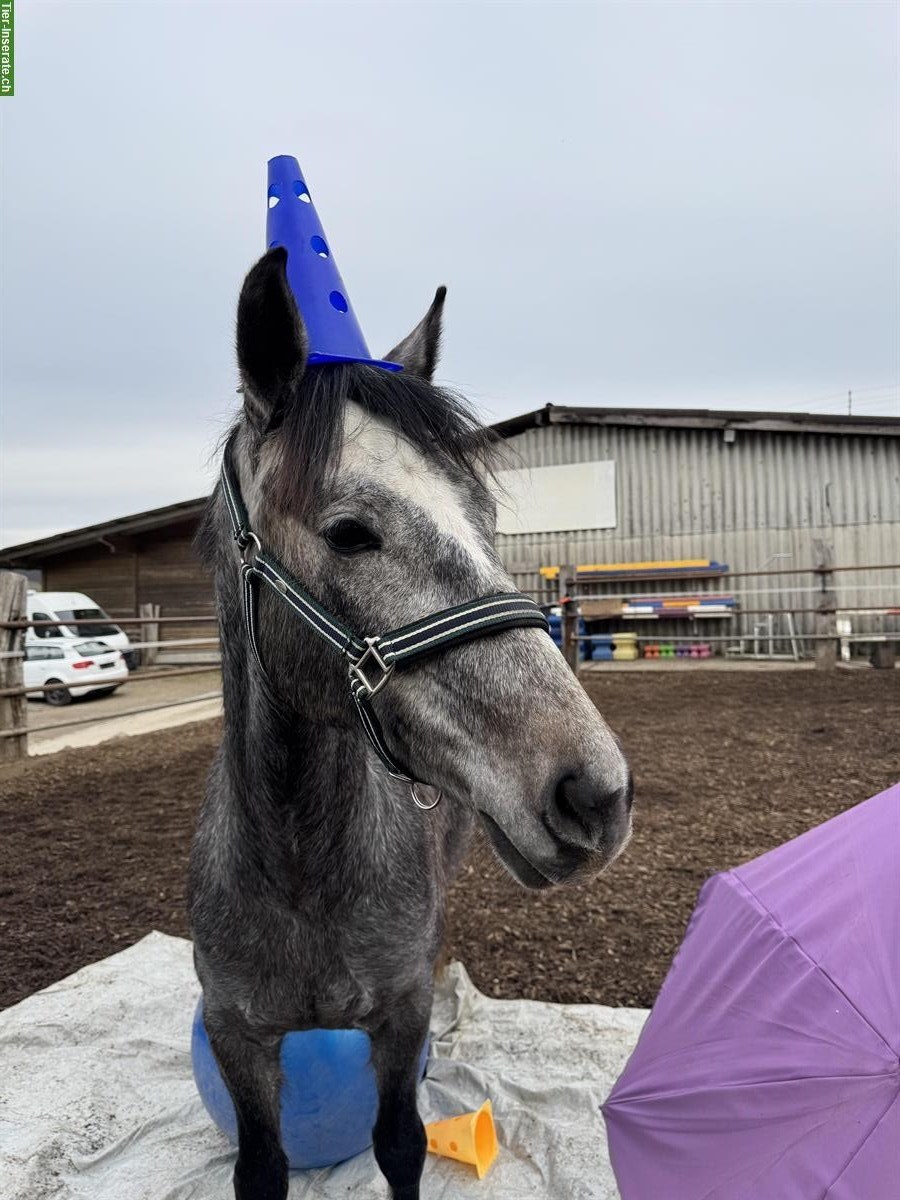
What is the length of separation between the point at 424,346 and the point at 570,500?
1845 cm

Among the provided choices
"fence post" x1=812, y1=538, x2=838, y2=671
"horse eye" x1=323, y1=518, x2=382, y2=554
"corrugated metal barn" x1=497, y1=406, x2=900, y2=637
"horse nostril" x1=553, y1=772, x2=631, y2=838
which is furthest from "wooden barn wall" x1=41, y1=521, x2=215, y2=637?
"horse nostril" x1=553, y1=772, x2=631, y2=838

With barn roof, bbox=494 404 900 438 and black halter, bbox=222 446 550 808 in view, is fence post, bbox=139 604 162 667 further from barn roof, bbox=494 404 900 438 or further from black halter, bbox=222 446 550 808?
black halter, bbox=222 446 550 808

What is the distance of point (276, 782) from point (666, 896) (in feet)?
11.9

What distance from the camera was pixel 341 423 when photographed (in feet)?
5.34

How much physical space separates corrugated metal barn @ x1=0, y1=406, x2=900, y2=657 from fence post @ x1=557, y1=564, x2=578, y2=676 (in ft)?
2.20

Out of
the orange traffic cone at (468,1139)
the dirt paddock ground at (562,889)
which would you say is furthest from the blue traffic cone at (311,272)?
the dirt paddock ground at (562,889)

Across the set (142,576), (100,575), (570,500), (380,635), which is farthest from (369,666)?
(100,575)

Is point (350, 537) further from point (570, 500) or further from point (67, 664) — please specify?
point (570, 500)

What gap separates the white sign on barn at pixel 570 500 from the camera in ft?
65.4

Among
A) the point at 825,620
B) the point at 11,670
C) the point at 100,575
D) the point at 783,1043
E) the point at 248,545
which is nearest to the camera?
the point at 248,545

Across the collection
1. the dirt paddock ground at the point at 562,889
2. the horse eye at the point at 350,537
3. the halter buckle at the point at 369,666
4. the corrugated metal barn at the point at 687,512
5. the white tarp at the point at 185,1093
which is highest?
the corrugated metal barn at the point at 687,512

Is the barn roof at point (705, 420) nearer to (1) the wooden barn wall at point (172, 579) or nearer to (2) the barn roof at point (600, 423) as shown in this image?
(2) the barn roof at point (600, 423)

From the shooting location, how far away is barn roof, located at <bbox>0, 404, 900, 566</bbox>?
1716cm

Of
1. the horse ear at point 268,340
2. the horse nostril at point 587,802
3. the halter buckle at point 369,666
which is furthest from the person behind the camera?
the horse ear at point 268,340
